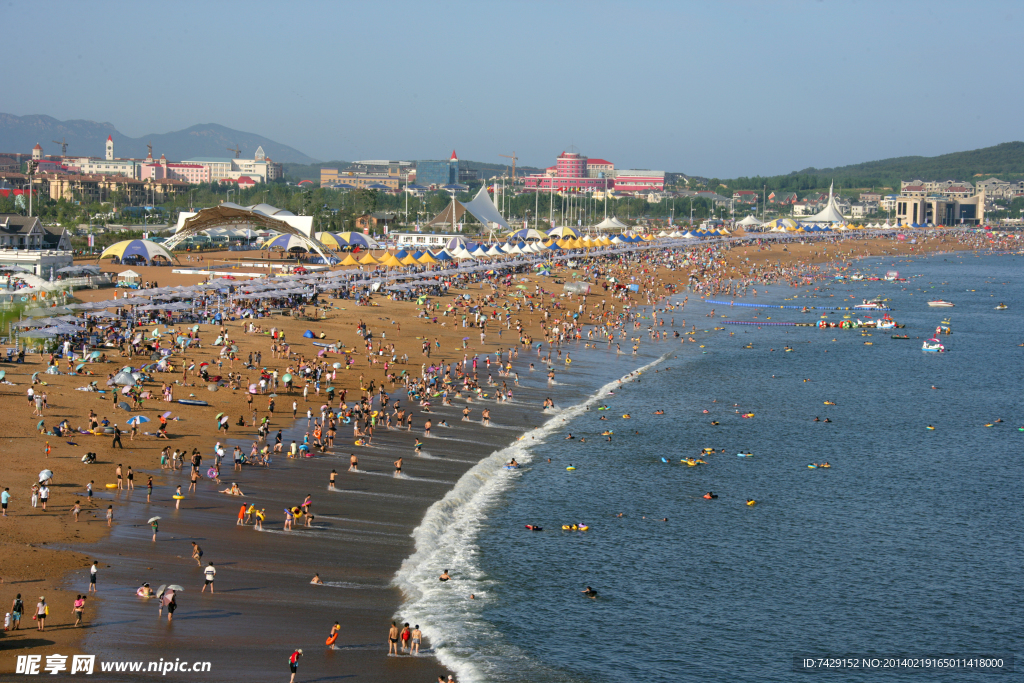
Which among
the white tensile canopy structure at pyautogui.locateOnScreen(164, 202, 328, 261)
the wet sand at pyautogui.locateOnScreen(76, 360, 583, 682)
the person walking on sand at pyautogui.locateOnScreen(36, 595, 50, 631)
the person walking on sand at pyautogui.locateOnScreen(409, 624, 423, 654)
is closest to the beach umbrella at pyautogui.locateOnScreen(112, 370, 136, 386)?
the wet sand at pyautogui.locateOnScreen(76, 360, 583, 682)

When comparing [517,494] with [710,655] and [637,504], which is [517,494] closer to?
[637,504]

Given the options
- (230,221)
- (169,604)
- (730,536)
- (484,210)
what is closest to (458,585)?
(169,604)

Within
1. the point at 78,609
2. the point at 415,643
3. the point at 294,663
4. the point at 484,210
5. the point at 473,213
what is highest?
the point at 484,210

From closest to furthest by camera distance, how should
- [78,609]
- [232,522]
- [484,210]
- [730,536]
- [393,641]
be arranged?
[78,609]
[393,641]
[232,522]
[730,536]
[484,210]

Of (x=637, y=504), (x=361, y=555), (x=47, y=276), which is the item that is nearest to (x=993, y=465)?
(x=637, y=504)

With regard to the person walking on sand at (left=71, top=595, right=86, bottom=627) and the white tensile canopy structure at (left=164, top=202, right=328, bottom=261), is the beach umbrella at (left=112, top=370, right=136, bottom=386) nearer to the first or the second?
the person walking on sand at (left=71, top=595, right=86, bottom=627)

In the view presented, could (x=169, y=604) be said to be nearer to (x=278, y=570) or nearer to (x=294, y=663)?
(x=278, y=570)
